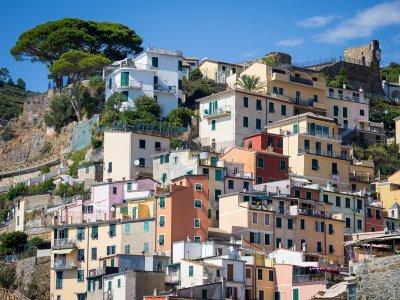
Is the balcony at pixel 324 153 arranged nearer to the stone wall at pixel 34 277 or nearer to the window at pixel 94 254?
the window at pixel 94 254

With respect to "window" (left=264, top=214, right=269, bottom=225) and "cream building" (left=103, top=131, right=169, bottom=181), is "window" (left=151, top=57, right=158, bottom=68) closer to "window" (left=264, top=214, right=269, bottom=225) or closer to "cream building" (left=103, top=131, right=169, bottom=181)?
"cream building" (left=103, top=131, right=169, bottom=181)

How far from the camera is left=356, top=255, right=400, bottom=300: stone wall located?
186 feet

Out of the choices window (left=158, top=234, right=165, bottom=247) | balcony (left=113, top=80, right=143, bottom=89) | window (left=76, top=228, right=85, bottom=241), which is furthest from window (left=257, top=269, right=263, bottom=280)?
balcony (left=113, top=80, right=143, bottom=89)

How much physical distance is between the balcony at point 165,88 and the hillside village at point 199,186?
328mm

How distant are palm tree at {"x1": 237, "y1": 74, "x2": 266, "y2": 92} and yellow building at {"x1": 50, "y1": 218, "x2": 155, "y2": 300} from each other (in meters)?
25.4

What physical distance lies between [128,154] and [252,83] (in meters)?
16.7

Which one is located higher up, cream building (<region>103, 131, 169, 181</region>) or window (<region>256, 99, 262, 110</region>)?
window (<region>256, 99, 262, 110</region>)

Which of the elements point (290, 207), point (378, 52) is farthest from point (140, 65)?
point (378, 52)

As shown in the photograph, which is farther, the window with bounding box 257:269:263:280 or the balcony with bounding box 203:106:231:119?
the balcony with bounding box 203:106:231:119

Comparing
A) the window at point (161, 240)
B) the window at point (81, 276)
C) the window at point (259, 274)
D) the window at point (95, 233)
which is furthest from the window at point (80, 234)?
the window at point (259, 274)

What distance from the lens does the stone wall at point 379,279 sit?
5656 cm

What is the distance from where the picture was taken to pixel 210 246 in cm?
7594

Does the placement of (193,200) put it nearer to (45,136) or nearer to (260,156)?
(260,156)

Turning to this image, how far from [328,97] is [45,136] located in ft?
84.2
